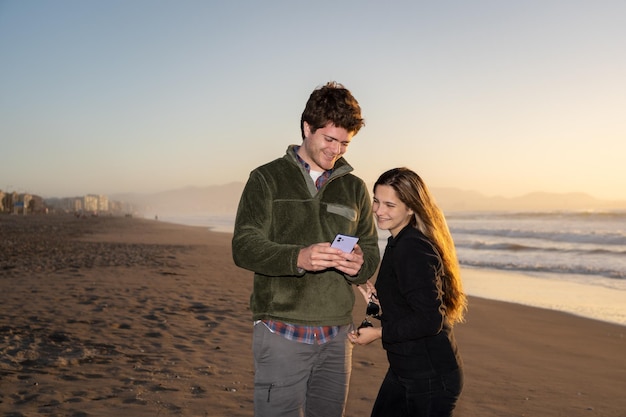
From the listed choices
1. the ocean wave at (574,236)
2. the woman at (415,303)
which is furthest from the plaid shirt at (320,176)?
the ocean wave at (574,236)

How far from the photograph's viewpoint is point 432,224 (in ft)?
9.34

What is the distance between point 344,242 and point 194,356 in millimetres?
4728

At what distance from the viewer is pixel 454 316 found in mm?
2912

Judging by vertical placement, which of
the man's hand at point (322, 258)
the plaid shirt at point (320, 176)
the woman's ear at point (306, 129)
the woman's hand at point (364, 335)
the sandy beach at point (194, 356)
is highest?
the woman's ear at point (306, 129)

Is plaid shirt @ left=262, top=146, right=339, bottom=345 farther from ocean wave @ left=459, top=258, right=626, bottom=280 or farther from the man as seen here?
ocean wave @ left=459, top=258, right=626, bottom=280

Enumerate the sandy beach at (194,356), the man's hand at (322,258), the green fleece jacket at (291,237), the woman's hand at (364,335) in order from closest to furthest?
the man's hand at (322,258) < the green fleece jacket at (291,237) < the woman's hand at (364,335) < the sandy beach at (194,356)

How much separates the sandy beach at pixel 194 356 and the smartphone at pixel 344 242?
226 cm

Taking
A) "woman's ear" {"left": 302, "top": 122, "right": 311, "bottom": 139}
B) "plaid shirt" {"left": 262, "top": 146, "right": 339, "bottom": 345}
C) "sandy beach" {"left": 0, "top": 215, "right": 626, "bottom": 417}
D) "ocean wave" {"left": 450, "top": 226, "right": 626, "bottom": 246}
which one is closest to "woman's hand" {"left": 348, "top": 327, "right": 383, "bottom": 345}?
"plaid shirt" {"left": 262, "top": 146, "right": 339, "bottom": 345}

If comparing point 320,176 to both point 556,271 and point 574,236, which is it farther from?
point 574,236

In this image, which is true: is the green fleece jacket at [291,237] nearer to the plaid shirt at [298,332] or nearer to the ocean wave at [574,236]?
the plaid shirt at [298,332]

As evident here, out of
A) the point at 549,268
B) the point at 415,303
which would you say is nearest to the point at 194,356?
the point at 415,303

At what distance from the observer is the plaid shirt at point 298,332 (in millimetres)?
2631

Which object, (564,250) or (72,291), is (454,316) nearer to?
(72,291)

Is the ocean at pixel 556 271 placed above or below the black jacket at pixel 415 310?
below
